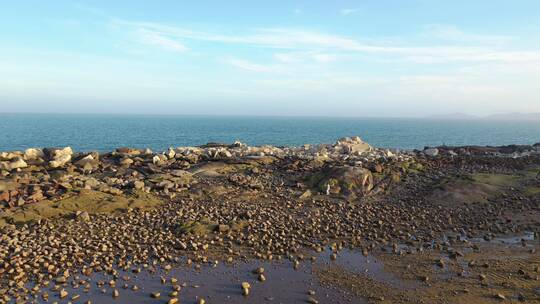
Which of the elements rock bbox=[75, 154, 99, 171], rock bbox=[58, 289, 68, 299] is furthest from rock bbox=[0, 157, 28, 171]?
rock bbox=[58, 289, 68, 299]

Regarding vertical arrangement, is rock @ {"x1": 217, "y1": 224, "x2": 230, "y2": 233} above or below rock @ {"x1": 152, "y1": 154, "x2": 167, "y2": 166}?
below

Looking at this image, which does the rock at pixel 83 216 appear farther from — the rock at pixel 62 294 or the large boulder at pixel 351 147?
the large boulder at pixel 351 147

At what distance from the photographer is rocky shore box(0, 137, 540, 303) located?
45.9ft

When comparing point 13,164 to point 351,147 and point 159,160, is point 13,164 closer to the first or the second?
point 159,160

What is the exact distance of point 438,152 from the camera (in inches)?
1586

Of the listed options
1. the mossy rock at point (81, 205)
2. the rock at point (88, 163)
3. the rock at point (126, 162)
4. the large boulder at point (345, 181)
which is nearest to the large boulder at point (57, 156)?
the rock at point (88, 163)

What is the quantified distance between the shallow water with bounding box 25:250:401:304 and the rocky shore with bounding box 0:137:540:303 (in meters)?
0.27

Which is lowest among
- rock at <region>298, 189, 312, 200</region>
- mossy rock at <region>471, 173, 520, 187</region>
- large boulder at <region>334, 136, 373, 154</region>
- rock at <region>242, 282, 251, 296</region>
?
rock at <region>242, 282, 251, 296</region>

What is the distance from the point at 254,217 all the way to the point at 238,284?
6.82 metres

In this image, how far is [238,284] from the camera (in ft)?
44.5

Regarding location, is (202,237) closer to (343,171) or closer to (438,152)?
(343,171)

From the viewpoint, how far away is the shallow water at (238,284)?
12.5 m

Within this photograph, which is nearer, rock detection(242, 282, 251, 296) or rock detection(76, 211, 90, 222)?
rock detection(242, 282, 251, 296)

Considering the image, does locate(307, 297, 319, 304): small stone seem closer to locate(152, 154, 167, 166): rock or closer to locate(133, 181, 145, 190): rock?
locate(133, 181, 145, 190): rock
